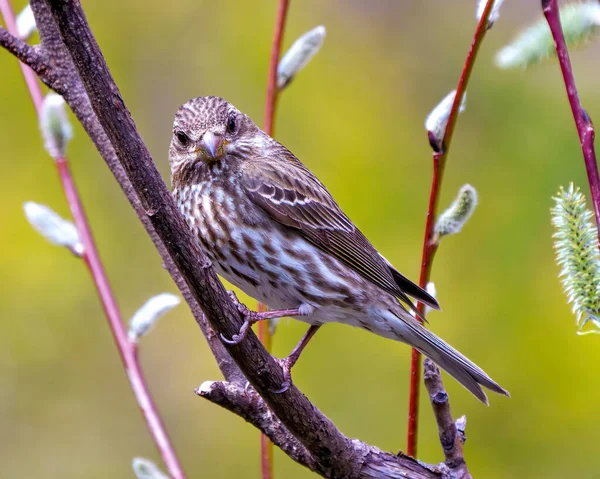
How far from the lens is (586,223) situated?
6.20ft

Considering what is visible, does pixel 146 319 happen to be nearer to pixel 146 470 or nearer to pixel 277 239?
pixel 146 470

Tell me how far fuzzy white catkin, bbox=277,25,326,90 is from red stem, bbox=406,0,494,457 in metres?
0.76

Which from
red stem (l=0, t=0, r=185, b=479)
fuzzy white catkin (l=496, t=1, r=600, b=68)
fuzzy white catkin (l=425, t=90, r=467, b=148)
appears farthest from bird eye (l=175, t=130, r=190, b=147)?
fuzzy white catkin (l=496, t=1, r=600, b=68)

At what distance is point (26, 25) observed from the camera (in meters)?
3.16

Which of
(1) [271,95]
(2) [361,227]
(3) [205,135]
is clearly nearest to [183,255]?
(1) [271,95]

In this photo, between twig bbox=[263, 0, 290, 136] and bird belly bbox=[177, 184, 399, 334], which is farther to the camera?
bird belly bbox=[177, 184, 399, 334]

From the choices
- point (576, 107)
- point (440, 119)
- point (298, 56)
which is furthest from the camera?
point (298, 56)

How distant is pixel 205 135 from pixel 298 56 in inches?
28.2

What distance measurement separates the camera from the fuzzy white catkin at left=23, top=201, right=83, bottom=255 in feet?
9.80

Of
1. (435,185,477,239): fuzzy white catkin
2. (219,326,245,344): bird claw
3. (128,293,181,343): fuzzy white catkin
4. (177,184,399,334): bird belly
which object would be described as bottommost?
(219,326,245,344): bird claw

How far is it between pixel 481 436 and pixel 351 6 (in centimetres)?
332

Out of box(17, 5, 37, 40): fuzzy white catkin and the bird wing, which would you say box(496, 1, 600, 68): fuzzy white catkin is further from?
box(17, 5, 37, 40): fuzzy white catkin

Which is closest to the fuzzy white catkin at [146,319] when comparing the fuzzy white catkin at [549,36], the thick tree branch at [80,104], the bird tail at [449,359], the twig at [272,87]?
the thick tree branch at [80,104]

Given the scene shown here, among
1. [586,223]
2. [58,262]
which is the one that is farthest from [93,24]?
[586,223]
